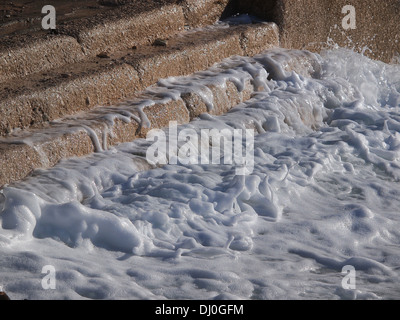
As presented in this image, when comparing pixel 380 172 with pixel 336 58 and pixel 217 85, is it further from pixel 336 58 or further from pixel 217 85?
pixel 336 58

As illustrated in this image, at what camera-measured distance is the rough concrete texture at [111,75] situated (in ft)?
14.0

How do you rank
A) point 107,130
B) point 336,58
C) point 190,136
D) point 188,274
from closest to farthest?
point 188,274, point 107,130, point 190,136, point 336,58

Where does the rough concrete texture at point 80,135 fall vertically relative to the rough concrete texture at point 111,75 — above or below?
below

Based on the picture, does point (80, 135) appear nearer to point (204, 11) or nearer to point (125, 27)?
point (125, 27)

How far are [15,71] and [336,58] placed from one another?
3292 millimetres

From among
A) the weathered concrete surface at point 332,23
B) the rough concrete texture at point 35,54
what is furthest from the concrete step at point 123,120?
the weathered concrete surface at point 332,23

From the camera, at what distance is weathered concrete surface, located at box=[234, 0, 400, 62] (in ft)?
21.0

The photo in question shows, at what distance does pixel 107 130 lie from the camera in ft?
14.5

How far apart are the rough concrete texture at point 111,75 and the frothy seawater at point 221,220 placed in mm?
188

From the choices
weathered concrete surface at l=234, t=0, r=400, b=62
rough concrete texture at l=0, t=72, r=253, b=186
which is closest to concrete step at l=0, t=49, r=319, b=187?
rough concrete texture at l=0, t=72, r=253, b=186

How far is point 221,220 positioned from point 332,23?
345 centimetres

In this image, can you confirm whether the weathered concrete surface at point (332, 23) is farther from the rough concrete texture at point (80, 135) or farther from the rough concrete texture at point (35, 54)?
the rough concrete texture at point (35, 54)

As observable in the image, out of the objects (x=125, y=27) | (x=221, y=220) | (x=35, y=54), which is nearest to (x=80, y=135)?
(x=35, y=54)
